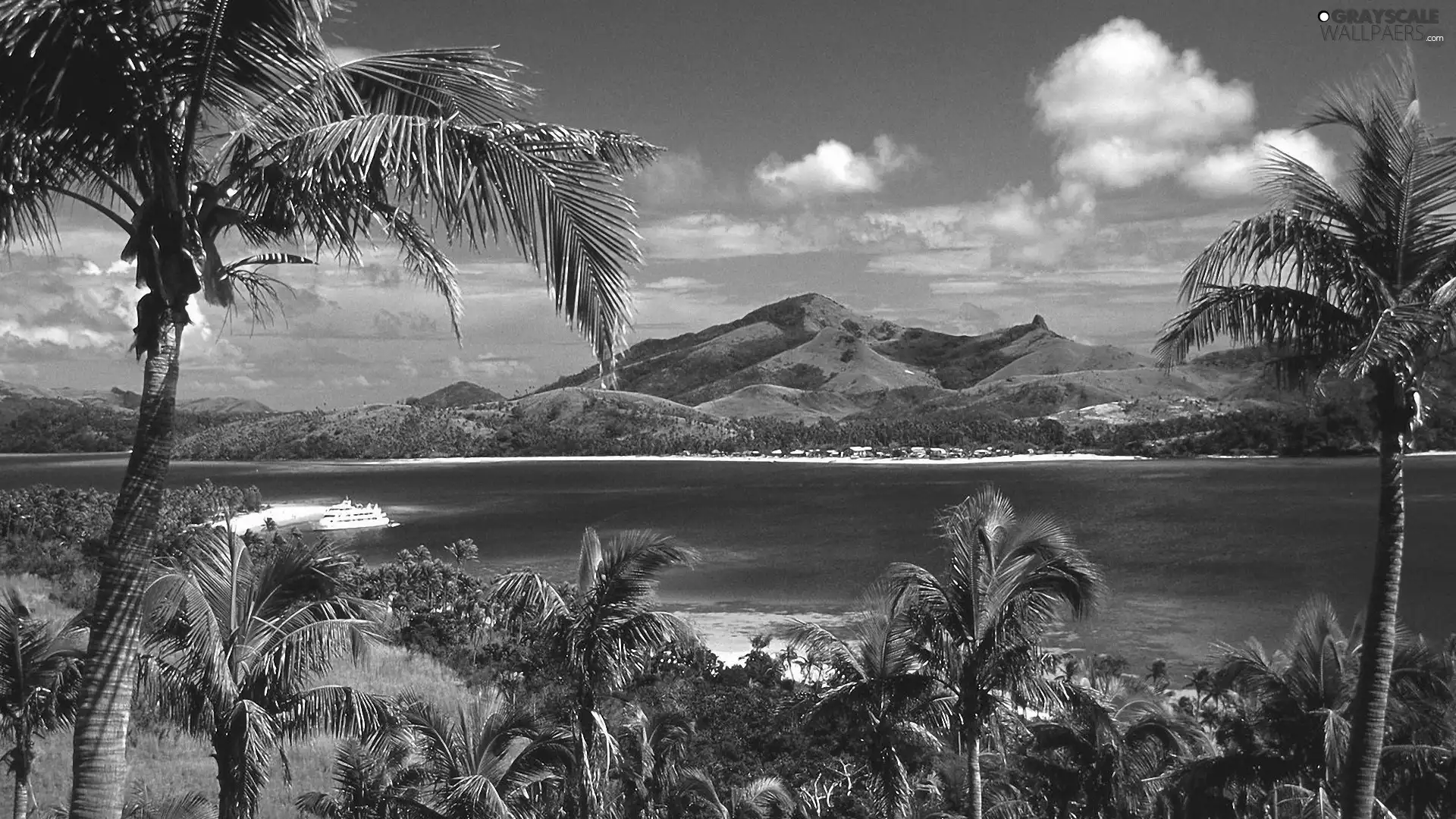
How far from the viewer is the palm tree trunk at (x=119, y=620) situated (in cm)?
463

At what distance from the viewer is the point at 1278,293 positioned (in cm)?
756

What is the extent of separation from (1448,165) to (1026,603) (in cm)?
614

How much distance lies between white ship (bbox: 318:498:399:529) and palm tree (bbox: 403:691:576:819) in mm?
88120

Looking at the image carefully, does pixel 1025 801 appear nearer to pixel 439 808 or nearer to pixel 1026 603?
pixel 1026 603

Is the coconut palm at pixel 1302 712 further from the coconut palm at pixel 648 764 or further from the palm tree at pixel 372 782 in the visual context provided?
the palm tree at pixel 372 782

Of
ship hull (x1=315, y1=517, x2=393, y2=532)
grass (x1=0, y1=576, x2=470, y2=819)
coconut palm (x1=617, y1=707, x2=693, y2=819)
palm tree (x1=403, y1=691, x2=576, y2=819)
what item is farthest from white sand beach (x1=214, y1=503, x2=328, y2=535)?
palm tree (x1=403, y1=691, x2=576, y2=819)

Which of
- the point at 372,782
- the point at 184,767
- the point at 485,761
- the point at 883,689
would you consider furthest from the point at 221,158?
the point at 184,767

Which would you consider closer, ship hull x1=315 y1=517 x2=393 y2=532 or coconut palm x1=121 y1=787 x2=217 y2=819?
coconut palm x1=121 y1=787 x2=217 y2=819

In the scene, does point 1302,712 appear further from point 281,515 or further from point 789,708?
point 281,515

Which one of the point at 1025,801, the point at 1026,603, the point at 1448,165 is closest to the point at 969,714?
the point at 1026,603

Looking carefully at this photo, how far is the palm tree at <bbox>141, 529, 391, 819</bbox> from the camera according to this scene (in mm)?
8773

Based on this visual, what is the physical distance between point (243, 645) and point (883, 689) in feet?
24.6

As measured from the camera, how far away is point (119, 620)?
4.66m

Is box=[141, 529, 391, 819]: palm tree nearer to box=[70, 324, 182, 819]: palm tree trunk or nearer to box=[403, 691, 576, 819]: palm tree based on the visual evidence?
box=[403, 691, 576, 819]: palm tree
